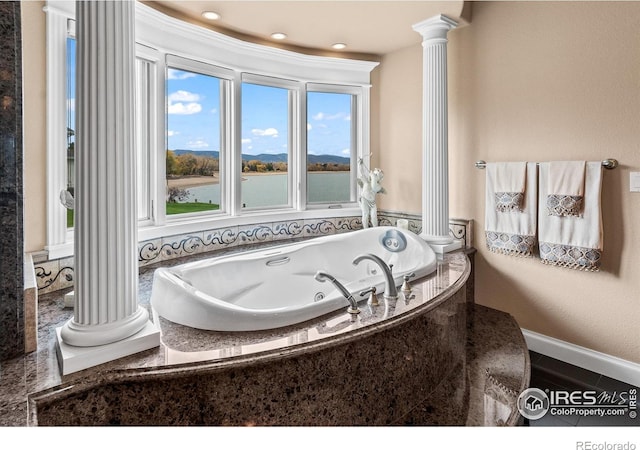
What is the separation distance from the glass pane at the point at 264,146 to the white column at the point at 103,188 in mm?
1959

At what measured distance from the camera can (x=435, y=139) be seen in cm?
290

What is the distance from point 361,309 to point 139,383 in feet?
3.13

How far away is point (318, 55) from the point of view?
350 centimetres

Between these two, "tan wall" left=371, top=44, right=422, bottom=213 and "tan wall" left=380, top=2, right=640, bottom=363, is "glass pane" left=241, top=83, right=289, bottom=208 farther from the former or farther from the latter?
"tan wall" left=380, top=2, right=640, bottom=363

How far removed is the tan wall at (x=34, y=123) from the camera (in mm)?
1875

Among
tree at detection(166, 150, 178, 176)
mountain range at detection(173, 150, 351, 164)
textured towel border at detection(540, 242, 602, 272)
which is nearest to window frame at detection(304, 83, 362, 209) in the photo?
mountain range at detection(173, 150, 351, 164)

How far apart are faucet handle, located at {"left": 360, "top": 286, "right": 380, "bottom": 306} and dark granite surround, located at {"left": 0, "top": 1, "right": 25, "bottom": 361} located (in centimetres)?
138

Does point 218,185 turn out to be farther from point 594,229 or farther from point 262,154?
point 594,229

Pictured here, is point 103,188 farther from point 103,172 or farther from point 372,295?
point 372,295

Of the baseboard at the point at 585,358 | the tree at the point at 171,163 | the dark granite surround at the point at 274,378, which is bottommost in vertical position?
the baseboard at the point at 585,358

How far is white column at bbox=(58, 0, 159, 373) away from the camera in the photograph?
3.93 feet

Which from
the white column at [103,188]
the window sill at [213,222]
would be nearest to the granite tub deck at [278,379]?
the white column at [103,188]

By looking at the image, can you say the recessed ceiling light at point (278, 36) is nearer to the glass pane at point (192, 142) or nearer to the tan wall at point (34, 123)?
the glass pane at point (192, 142)

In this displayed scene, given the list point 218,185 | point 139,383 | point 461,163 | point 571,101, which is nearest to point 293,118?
point 218,185
